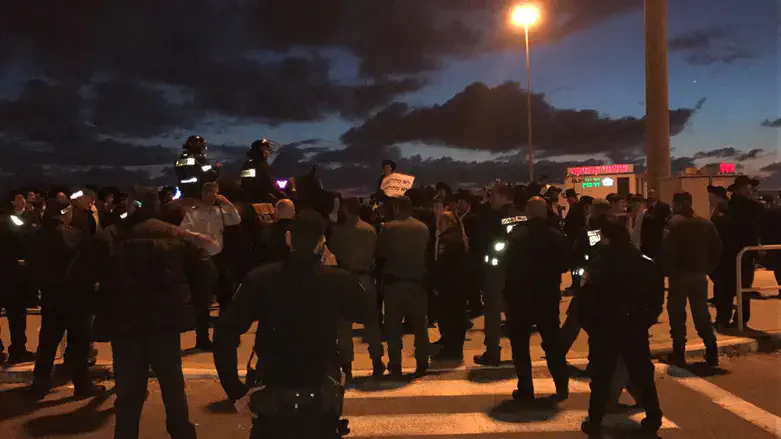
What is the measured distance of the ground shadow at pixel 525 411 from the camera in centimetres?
552

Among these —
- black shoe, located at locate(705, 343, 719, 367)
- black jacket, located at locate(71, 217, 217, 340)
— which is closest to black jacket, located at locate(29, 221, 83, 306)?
black jacket, located at locate(71, 217, 217, 340)

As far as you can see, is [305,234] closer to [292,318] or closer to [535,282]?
[292,318]

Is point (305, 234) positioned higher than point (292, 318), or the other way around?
point (305, 234)

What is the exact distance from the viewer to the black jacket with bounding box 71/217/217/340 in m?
3.96

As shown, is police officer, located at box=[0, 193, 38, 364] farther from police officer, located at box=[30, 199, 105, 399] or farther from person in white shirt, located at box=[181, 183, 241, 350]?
person in white shirt, located at box=[181, 183, 241, 350]

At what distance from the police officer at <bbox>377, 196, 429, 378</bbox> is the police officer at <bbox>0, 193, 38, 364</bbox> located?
14.9 feet

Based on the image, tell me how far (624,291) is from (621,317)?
22 cm

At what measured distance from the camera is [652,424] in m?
5.05

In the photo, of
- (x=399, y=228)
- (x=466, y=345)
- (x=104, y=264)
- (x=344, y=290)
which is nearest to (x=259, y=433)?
(x=344, y=290)

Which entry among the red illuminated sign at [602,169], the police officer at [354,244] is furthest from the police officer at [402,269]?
the red illuminated sign at [602,169]

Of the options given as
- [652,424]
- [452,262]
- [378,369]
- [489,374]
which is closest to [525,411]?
[652,424]

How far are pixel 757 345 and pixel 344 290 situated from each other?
289 inches

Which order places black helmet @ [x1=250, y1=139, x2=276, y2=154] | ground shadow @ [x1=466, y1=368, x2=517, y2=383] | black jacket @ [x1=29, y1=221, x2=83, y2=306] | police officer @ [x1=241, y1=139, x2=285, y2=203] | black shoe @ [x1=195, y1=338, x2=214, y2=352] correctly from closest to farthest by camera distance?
1. black jacket @ [x1=29, y1=221, x2=83, y2=306]
2. ground shadow @ [x1=466, y1=368, x2=517, y2=383]
3. black shoe @ [x1=195, y1=338, x2=214, y2=352]
4. black helmet @ [x1=250, y1=139, x2=276, y2=154]
5. police officer @ [x1=241, y1=139, x2=285, y2=203]

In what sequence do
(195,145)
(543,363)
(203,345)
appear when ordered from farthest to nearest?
(195,145), (203,345), (543,363)
